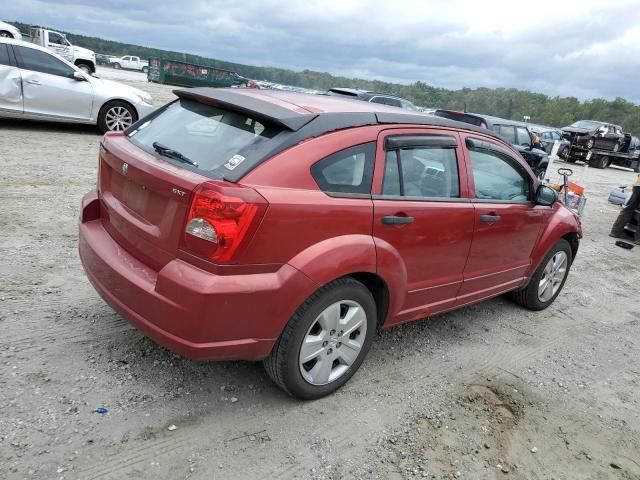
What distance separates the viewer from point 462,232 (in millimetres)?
3518

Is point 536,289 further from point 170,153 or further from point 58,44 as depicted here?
point 58,44

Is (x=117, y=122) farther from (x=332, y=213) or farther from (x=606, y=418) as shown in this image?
(x=606, y=418)

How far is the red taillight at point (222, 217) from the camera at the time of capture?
7.78 ft

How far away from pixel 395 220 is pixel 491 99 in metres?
56.7

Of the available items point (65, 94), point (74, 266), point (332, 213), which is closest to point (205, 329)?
point (332, 213)

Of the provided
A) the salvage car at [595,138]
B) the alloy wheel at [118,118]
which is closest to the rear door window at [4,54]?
the alloy wheel at [118,118]

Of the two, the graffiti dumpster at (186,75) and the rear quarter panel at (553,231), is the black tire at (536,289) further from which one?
the graffiti dumpster at (186,75)

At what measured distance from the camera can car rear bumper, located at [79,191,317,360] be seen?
2.41 meters

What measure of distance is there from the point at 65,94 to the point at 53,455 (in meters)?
8.60

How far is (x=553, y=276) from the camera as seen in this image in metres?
4.98

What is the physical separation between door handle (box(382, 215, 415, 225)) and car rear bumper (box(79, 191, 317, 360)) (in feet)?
2.07

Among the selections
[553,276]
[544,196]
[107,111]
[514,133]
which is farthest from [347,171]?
[514,133]

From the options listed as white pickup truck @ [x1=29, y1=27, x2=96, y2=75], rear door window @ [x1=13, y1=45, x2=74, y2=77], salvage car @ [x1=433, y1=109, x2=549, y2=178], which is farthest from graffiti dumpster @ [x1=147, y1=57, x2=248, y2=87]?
rear door window @ [x1=13, y1=45, x2=74, y2=77]

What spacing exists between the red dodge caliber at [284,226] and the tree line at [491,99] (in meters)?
46.3
